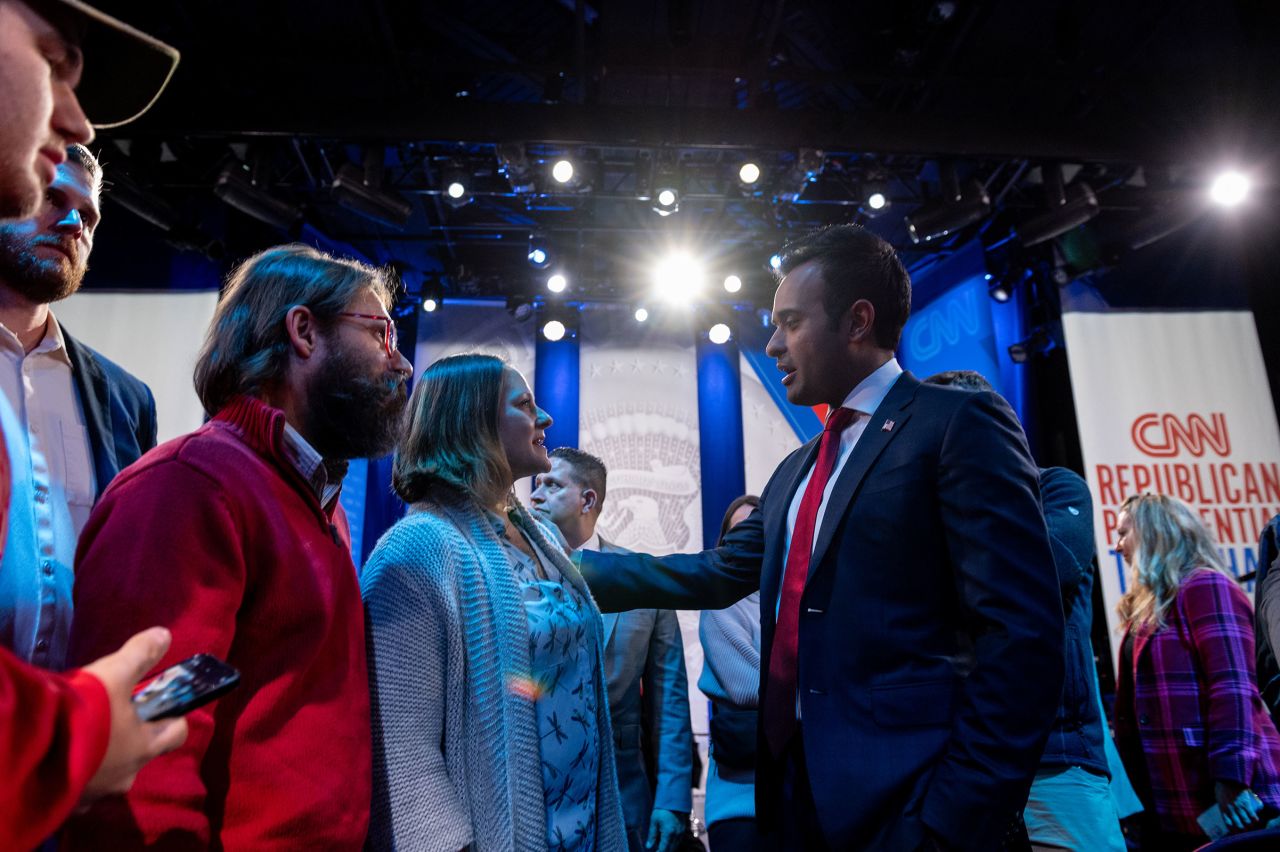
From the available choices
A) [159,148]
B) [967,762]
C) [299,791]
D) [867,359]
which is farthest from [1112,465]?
[159,148]

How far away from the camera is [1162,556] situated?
137 inches

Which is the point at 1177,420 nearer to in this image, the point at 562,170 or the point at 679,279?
the point at 679,279

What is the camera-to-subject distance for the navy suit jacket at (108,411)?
1.57 meters

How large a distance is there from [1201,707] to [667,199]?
4.68 meters

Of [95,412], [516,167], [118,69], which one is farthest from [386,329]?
[516,167]

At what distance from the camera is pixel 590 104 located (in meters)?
5.79

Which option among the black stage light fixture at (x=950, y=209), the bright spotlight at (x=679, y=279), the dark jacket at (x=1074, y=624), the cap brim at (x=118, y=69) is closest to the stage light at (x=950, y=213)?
the black stage light fixture at (x=950, y=209)

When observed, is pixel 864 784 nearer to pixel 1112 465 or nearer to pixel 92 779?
pixel 92 779

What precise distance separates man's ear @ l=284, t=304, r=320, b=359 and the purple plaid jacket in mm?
3364

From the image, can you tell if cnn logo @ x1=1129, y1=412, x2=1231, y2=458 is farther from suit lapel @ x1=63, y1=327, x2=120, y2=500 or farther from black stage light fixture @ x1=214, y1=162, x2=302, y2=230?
suit lapel @ x1=63, y1=327, x2=120, y2=500

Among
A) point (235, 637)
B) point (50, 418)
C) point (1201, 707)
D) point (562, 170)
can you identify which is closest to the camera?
point (235, 637)

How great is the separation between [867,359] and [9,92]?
1.71 meters

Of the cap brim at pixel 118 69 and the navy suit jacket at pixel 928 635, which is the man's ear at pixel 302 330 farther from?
the navy suit jacket at pixel 928 635

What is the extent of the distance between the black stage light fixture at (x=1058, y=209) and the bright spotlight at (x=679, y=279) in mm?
2968
